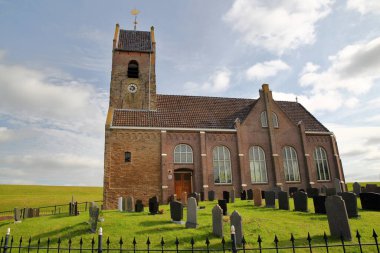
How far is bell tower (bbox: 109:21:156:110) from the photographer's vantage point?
26.3 meters

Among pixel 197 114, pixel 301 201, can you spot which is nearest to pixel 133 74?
pixel 197 114

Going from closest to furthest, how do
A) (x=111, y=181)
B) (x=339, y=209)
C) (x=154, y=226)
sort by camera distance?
(x=339, y=209), (x=154, y=226), (x=111, y=181)

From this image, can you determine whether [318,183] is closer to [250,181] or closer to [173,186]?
[250,181]

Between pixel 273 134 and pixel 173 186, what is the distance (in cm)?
1180

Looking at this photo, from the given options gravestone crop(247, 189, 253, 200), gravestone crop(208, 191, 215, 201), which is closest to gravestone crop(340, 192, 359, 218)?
gravestone crop(247, 189, 253, 200)

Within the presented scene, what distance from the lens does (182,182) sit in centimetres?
2300

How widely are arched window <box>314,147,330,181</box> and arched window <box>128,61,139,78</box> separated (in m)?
21.7

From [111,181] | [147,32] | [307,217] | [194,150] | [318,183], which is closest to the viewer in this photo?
[307,217]

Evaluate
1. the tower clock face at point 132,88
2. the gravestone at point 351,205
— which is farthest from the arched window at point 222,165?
the gravestone at point 351,205

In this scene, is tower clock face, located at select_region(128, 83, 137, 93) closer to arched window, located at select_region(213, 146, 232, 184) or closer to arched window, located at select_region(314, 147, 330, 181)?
arched window, located at select_region(213, 146, 232, 184)

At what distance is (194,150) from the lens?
77.6 feet

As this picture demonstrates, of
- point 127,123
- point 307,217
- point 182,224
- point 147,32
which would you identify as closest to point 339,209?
point 307,217

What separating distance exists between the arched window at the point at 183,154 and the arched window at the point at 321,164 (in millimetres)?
14017

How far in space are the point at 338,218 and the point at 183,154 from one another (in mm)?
15897
